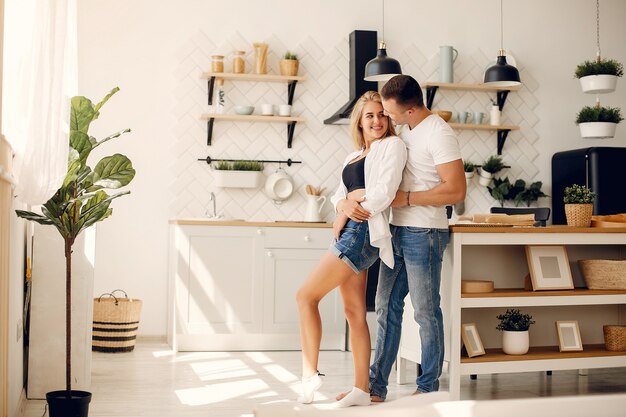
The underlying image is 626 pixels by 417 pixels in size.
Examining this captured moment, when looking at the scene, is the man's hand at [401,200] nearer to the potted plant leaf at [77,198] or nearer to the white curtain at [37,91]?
the potted plant leaf at [77,198]

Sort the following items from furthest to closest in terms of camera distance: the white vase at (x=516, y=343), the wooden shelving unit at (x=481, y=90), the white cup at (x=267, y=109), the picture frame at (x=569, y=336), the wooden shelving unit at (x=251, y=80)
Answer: the wooden shelving unit at (x=481, y=90), the white cup at (x=267, y=109), the wooden shelving unit at (x=251, y=80), the picture frame at (x=569, y=336), the white vase at (x=516, y=343)

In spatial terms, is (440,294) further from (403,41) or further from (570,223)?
(403,41)

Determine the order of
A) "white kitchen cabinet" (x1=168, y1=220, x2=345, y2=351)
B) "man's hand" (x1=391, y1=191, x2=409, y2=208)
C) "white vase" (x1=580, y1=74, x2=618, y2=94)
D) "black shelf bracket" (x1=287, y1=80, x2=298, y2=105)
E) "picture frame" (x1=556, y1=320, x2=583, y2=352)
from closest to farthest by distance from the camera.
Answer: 1. "man's hand" (x1=391, y1=191, x2=409, y2=208)
2. "picture frame" (x1=556, y1=320, x2=583, y2=352)
3. "white kitchen cabinet" (x1=168, y1=220, x2=345, y2=351)
4. "white vase" (x1=580, y1=74, x2=618, y2=94)
5. "black shelf bracket" (x1=287, y1=80, x2=298, y2=105)

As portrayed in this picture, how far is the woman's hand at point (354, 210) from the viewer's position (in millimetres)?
3523

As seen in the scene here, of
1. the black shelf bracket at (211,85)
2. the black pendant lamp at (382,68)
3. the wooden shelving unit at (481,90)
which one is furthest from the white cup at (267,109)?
the wooden shelving unit at (481,90)

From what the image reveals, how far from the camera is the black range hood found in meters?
6.11

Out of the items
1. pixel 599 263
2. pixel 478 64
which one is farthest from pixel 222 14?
pixel 599 263

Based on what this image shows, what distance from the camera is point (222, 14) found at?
6.18m

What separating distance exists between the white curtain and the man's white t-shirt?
155 cm

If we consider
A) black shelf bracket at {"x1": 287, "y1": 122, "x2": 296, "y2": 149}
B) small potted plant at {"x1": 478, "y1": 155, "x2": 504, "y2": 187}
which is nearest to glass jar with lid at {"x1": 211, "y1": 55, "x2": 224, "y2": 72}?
black shelf bracket at {"x1": 287, "y1": 122, "x2": 296, "y2": 149}

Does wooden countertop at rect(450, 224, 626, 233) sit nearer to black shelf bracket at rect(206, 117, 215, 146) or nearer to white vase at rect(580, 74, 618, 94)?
white vase at rect(580, 74, 618, 94)

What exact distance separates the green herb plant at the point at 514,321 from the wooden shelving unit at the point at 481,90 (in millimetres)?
2543

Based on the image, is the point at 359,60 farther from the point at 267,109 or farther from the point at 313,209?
the point at 313,209

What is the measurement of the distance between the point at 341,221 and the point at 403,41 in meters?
3.24
